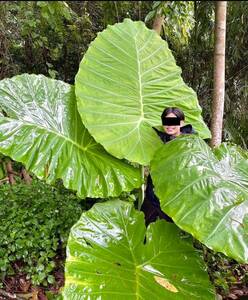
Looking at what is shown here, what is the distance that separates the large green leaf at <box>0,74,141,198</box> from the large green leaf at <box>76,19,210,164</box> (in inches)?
4.5

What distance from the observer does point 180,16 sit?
2883 mm

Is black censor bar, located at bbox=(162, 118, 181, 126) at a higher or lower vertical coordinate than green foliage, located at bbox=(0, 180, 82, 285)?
higher

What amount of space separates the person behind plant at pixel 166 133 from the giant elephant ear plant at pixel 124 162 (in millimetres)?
134

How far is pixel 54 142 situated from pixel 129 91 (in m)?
0.59

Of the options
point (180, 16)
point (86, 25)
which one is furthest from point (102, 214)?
point (86, 25)

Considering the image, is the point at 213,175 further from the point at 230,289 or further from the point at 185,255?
the point at 230,289

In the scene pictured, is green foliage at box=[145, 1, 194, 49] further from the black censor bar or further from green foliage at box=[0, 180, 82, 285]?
green foliage at box=[0, 180, 82, 285]

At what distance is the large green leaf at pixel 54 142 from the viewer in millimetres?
1928

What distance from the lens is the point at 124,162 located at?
83.6 inches

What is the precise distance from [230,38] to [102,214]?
2513 mm

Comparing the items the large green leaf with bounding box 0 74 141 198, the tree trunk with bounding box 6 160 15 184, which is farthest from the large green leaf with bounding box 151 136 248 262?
the tree trunk with bounding box 6 160 15 184

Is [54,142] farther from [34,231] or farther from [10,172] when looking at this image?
[10,172]

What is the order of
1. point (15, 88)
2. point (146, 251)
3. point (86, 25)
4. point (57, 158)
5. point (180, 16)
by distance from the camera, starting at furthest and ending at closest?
1. point (86, 25)
2. point (180, 16)
3. point (15, 88)
4. point (57, 158)
5. point (146, 251)

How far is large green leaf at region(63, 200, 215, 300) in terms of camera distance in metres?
1.53
